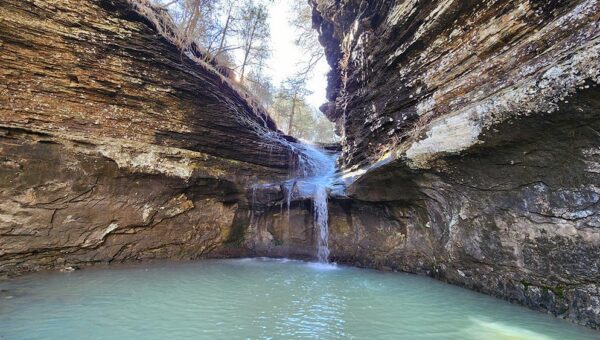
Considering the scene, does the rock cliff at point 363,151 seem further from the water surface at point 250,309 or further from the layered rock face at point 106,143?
the water surface at point 250,309

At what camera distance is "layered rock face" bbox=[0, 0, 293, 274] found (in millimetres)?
6355

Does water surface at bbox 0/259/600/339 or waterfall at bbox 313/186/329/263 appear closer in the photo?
water surface at bbox 0/259/600/339

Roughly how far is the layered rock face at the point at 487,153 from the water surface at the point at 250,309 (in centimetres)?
68

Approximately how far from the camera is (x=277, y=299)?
5188mm

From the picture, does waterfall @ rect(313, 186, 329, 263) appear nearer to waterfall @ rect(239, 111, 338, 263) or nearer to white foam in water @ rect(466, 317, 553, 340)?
waterfall @ rect(239, 111, 338, 263)

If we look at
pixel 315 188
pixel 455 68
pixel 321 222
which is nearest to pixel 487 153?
pixel 455 68

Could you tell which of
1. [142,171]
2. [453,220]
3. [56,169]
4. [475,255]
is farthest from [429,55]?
[56,169]

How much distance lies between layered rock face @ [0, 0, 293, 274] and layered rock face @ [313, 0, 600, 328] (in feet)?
12.8

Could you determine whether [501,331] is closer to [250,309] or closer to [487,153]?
[487,153]

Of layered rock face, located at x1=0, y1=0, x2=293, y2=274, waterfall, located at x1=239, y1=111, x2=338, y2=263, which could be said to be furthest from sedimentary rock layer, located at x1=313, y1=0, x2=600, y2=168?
layered rock face, located at x1=0, y1=0, x2=293, y2=274

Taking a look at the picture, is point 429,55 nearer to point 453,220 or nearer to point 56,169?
point 453,220

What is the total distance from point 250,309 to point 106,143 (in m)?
5.17

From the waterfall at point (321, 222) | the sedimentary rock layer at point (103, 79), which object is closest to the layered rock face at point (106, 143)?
the sedimentary rock layer at point (103, 79)

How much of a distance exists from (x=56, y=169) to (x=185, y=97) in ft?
10.5
